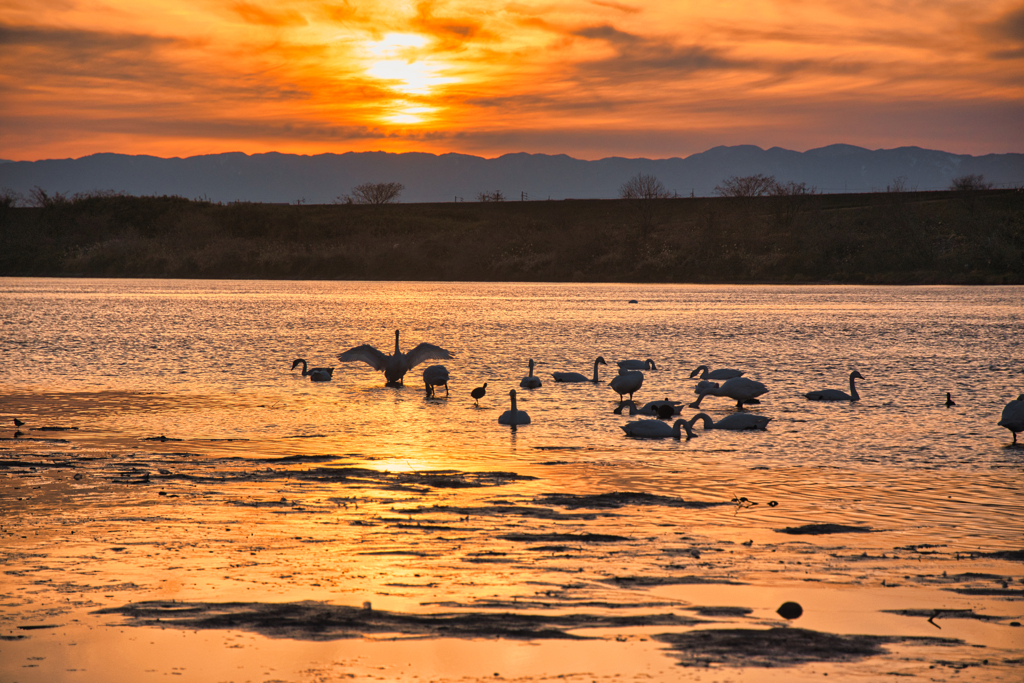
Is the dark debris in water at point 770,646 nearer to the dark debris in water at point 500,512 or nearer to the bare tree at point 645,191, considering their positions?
the dark debris in water at point 500,512

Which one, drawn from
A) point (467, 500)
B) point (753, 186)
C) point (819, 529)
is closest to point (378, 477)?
point (467, 500)

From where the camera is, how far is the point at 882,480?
1216 centimetres

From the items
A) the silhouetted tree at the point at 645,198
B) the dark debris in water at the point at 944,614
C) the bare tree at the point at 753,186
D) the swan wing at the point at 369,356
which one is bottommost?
the dark debris in water at the point at 944,614

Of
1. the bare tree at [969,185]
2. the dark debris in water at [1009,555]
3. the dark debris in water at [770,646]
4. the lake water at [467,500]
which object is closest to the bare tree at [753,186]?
the bare tree at [969,185]

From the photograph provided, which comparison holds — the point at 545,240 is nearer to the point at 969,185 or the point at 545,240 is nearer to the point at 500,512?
the point at 969,185

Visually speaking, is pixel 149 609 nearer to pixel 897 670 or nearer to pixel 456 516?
pixel 456 516

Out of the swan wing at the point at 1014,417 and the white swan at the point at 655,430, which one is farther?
the white swan at the point at 655,430

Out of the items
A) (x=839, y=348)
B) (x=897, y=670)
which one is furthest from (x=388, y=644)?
(x=839, y=348)

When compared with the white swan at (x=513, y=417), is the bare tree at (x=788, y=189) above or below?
above

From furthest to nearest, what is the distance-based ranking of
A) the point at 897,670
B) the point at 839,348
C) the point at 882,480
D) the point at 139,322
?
the point at 139,322, the point at 839,348, the point at 882,480, the point at 897,670

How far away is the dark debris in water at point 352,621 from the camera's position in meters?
6.50

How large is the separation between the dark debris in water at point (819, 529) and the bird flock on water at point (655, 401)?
5.61 m

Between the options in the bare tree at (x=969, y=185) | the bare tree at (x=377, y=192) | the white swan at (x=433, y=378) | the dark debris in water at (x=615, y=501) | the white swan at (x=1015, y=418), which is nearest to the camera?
the dark debris in water at (x=615, y=501)

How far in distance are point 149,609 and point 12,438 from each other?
916 centimetres
